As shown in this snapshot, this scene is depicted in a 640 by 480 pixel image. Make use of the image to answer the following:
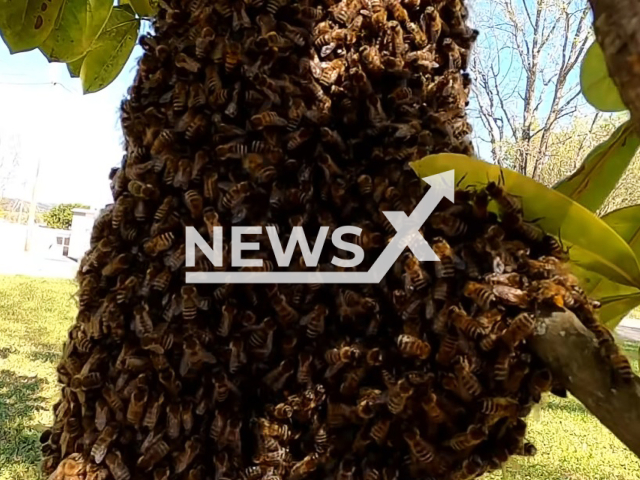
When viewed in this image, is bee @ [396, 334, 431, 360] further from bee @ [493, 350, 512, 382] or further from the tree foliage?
the tree foliage

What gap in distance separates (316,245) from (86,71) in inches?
23.4

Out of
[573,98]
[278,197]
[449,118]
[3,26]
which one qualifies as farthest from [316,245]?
[573,98]

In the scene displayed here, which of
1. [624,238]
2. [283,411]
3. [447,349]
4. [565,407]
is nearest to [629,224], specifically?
[624,238]

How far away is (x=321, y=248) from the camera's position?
0.48 metres

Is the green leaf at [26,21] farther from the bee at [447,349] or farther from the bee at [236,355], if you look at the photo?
the bee at [447,349]

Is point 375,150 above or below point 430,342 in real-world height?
above

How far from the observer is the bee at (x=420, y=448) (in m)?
0.41

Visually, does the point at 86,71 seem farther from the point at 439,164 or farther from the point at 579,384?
the point at 579,384

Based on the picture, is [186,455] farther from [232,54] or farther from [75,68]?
[75,68]

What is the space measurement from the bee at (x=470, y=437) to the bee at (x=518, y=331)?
0.06 meters

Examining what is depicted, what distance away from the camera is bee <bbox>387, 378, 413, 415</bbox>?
0.41 meters

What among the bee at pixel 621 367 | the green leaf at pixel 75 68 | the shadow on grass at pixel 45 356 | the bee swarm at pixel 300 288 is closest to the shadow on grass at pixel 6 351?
the shadow on grass at pixel 45 356

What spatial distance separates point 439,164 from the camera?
0.43 meters

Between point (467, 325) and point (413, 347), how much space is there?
0.14 ft
